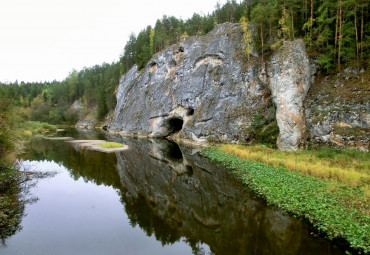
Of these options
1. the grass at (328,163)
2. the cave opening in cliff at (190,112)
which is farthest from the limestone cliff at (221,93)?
the grass at (328,163)

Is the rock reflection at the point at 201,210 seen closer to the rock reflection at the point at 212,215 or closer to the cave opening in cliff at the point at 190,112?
the rock reflection at the point at 212,215

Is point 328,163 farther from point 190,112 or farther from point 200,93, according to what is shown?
point 190,112

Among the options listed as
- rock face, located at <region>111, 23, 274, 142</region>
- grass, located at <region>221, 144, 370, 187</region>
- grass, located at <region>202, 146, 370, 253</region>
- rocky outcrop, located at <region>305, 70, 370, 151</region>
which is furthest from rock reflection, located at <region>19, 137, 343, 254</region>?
rock face, located at <region>111, 23, 274, 142</region>

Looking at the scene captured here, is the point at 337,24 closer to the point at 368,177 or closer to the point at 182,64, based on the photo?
the point at 368,177

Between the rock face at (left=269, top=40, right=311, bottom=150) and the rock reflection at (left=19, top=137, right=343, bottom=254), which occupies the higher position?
the rock face at (left=269, top=40, right=311, bottom=150)

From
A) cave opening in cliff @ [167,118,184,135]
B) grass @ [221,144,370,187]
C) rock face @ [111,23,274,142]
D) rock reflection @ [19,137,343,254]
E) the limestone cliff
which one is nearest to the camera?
rock reflection @ [19,137,343,254]

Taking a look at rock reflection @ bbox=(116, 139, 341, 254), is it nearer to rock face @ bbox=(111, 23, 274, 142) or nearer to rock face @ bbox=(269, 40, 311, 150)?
rock face @ bbox=(269, 40, 311, 150)

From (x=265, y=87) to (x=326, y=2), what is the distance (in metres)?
12.0

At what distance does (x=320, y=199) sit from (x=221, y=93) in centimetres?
2987

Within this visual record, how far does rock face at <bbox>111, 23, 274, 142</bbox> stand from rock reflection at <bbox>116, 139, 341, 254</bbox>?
15.7 meters

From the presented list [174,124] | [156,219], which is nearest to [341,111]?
[156,219]

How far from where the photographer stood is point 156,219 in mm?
12719

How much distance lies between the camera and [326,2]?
2617 cm

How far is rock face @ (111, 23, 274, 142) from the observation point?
34.7m
